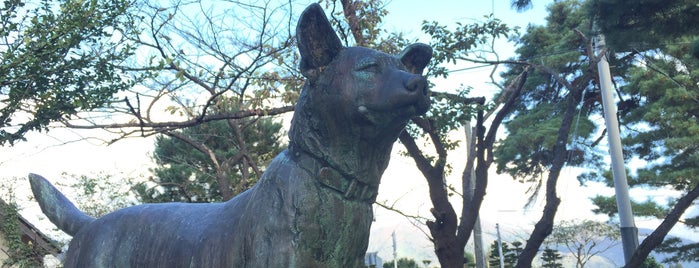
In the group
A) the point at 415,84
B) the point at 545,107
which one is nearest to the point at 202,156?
the point at 545,107

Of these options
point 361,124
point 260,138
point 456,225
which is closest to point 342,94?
point 361,124

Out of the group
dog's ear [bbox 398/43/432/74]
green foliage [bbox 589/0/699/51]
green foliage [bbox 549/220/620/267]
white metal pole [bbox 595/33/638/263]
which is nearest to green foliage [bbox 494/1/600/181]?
white metal pole [bbox 595/33/638/263]

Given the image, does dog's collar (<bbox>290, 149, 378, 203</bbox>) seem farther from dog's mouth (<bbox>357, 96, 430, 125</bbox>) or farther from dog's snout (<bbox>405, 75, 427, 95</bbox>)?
dog's snout (<bbox>405, 75, 427, 95</bbox>)

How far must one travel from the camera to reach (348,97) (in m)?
2.39

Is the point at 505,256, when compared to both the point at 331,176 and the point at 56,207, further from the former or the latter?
the point at 331,176

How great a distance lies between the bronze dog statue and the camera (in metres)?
2.32

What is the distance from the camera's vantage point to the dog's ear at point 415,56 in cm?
268

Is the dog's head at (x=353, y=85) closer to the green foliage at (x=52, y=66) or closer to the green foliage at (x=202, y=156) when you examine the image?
the green foliage at (x=52, y=66)

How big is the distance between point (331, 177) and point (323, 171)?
38 mm

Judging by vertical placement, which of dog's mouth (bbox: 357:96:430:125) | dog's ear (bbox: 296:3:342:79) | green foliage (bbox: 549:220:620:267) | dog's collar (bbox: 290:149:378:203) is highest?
green foliage (bbox: 549:220:620:267)

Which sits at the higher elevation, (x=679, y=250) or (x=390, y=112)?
(x=679, y=250)

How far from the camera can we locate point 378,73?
7.96ft

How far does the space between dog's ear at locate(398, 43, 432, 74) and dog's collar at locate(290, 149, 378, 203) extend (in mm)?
564

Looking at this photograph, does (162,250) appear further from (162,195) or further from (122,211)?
(162,195)
